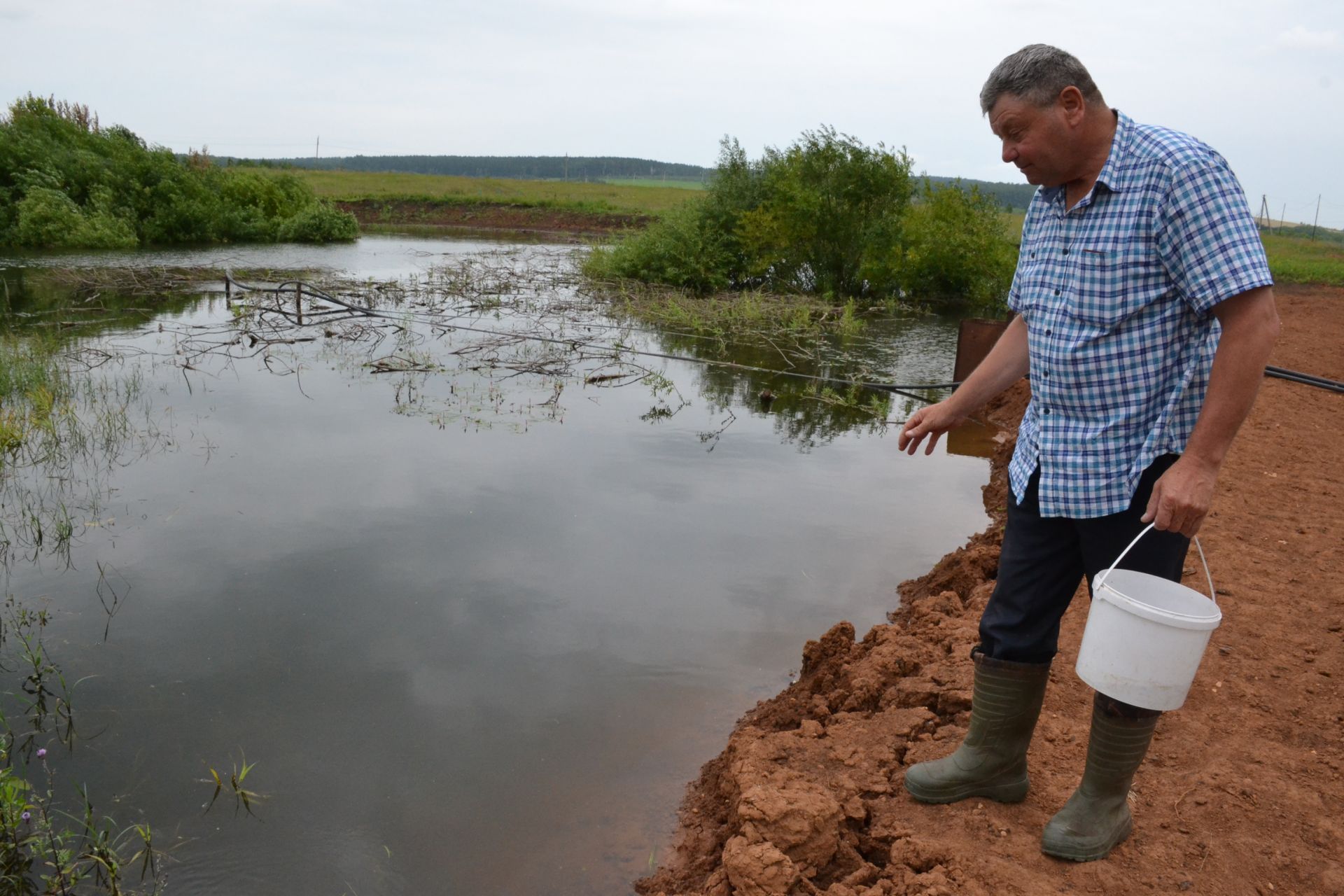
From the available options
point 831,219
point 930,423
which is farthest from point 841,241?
point 930,423

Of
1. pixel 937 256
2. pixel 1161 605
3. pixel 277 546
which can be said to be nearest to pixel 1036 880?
pixel 1161 605

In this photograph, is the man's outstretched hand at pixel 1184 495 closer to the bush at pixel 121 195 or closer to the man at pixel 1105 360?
the man at pixel 1105 360

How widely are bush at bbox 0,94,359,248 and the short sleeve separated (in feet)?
86.8

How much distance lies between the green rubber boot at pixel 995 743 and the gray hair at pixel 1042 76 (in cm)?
149

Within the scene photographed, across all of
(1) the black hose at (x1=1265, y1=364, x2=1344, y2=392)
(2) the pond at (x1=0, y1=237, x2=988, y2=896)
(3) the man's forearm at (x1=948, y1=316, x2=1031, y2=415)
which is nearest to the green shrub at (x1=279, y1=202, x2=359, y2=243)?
(2) the pond at (x1=0, y1=237, x2=988, y2=896)

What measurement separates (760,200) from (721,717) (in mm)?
17671

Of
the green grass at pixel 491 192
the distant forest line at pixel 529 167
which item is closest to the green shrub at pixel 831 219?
the green grass at pixel 491 192

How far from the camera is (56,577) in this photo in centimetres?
508

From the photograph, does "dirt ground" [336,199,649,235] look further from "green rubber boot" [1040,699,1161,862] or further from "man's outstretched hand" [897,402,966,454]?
"green rubber boot" [1040,699,1161,862]

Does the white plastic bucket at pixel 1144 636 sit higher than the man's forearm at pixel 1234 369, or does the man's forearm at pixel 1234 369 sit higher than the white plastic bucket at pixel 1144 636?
the man's forearm at pixel 1234 369

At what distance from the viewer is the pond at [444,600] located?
11.2ft

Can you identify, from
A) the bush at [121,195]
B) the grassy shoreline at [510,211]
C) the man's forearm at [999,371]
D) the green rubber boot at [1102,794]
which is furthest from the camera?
the grassy shoreline at [510,211]

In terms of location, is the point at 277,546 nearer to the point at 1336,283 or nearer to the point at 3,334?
the point at 3,334

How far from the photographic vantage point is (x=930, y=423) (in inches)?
109
